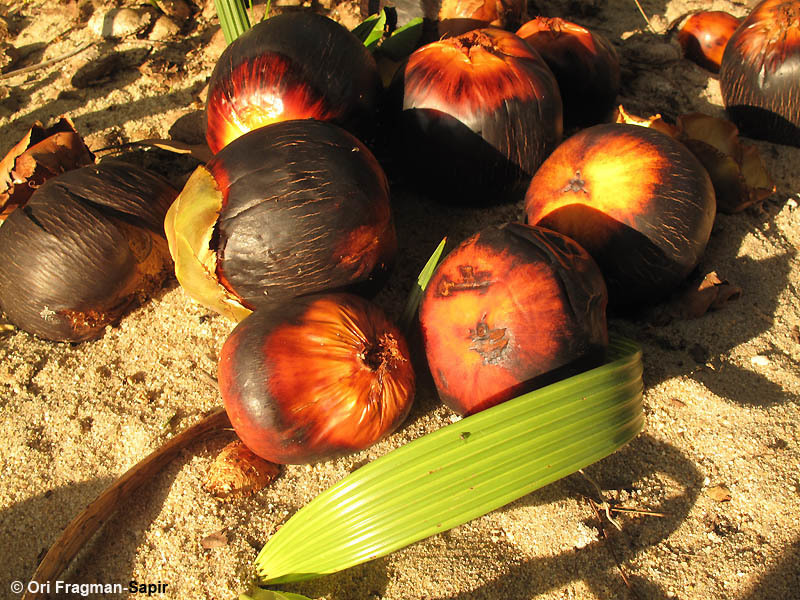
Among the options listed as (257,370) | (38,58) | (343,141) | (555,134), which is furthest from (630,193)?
(38,58)

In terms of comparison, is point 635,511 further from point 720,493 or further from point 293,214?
point 293,214

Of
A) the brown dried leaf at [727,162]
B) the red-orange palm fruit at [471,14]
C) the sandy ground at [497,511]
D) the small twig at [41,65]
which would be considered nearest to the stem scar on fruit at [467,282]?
the sandy ground at [497,511]

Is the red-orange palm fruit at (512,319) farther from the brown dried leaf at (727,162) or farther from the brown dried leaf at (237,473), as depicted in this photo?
the brown dried leaf at (727,162)

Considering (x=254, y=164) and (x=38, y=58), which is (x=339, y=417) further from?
(x=38, y=58)

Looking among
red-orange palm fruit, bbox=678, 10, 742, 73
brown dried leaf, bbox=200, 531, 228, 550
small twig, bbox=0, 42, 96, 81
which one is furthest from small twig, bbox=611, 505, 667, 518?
small twig, bbox=0, 42, 96, 81

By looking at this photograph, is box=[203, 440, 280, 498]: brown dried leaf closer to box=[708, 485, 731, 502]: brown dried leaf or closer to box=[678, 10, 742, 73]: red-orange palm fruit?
box=[708, 485, 731, 502]: brown dried leaf

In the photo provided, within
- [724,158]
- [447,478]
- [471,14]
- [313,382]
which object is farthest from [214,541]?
[471,14]
